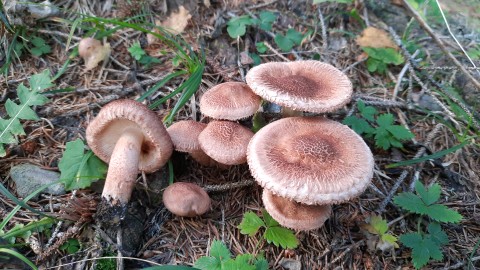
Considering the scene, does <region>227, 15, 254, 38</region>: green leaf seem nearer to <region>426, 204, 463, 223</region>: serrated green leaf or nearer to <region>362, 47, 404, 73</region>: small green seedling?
<region>362, 47, 404, 73</region>: small green seedling

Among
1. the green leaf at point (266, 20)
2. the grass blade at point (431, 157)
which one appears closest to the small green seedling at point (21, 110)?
the green leaf at point (266, 20)

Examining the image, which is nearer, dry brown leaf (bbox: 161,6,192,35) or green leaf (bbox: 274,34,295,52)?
green leaf (bbox: 274,34,295,52)

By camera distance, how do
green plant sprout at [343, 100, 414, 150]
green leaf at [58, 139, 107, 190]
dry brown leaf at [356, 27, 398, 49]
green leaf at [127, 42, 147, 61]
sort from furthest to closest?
dry brown leaf at [356, 27, 398, 49] → green leaf at [127, 42, 147, 61] → green plant sprout at [343, 100, 414, 150] → green leaf at [58, 139, 107, 190]

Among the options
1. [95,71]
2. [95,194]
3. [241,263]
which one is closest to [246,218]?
[241,263]

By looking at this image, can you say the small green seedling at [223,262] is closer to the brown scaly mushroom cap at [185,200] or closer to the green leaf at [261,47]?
the brown scaly mushroom cap at [185,200]

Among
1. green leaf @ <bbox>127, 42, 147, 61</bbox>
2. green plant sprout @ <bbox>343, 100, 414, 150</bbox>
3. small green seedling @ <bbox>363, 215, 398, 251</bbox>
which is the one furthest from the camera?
green leaf @ <bbox>127, 42, 147, 61</bbox>

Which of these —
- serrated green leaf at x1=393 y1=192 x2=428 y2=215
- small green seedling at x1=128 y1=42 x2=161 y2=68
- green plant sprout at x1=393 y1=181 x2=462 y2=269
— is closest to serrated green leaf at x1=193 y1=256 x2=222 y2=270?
green plant sprout at x1=393 y1=181 x2=462 y2=269
